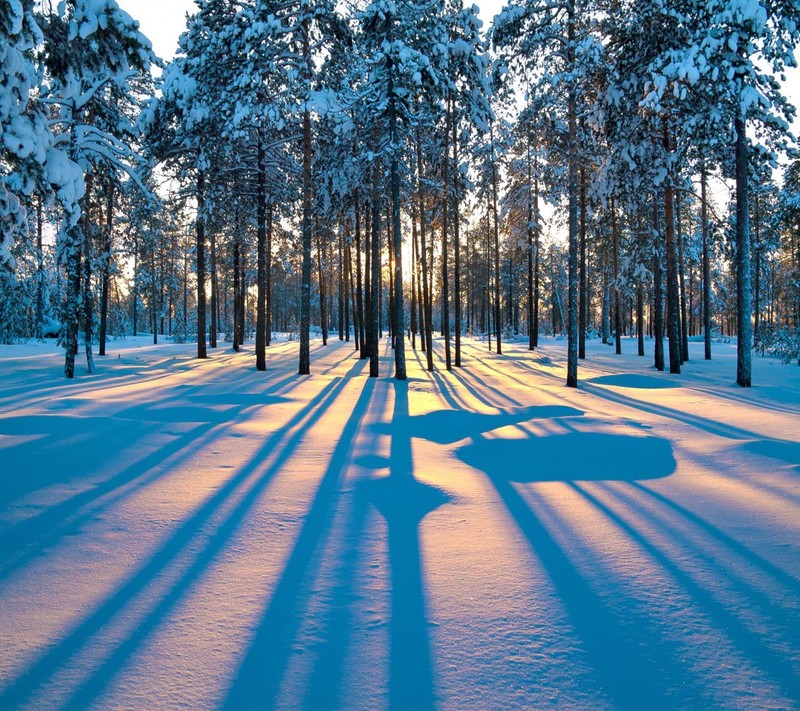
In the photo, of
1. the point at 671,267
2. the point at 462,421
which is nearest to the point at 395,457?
the point at 462,421

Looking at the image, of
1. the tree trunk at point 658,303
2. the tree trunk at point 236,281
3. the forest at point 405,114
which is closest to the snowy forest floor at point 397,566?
the forest at point 405,114

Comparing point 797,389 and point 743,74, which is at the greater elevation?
point 743,74

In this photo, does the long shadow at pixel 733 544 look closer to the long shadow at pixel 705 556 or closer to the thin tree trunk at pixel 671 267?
the long shadow at pixel 705 556

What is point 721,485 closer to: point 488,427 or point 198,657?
point 488,427

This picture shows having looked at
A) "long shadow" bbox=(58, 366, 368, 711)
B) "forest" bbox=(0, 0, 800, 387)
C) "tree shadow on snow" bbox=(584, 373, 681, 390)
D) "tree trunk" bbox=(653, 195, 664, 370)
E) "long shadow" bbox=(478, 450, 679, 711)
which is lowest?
"long shadow" bbox=(478, 450, 679, 711)

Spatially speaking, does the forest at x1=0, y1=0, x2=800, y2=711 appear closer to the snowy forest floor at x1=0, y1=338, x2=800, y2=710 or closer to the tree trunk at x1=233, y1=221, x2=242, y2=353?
the snowy forest floor at x1=0, y1=338, x2=800, y2=710

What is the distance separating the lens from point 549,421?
8859 mm

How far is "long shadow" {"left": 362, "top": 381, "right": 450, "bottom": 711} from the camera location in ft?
7.43

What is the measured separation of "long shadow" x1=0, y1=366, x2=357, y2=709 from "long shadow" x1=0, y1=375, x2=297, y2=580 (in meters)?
0.85

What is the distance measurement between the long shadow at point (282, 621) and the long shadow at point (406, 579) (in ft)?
1.70

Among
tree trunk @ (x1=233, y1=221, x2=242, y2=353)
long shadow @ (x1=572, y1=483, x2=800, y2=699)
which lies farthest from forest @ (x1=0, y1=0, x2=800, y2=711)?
tree trunk @ (x1=233, y1=221, x2=242, y2=353)

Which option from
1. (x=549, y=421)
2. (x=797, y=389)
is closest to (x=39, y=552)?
(x=549, y=421)

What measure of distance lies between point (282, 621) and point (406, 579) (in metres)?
0.85

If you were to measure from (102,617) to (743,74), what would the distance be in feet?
52.5
